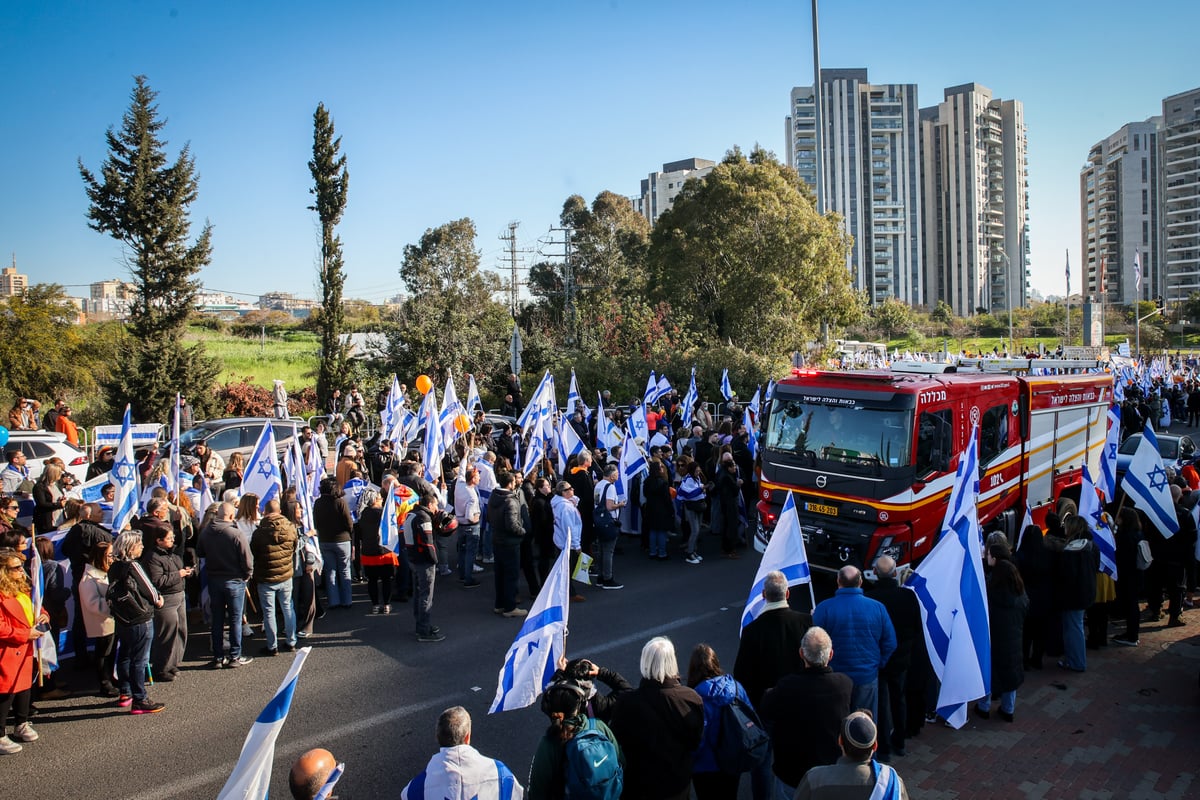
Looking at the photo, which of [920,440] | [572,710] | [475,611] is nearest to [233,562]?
[475,611]

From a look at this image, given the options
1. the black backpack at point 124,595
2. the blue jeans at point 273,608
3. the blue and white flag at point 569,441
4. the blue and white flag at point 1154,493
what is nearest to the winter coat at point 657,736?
the black backpack at point 124,595

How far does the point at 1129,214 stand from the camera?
122 m

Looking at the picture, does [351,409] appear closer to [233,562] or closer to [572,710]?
[233,562]

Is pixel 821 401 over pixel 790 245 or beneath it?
beneath

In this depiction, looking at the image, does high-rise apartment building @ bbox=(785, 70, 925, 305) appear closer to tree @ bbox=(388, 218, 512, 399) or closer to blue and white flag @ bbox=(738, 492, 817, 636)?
tree @ bbox=(388, 218, 512, 399)

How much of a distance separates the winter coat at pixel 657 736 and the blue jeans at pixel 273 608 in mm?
5600

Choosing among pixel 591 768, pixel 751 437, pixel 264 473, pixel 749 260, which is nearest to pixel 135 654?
pixel 264 473

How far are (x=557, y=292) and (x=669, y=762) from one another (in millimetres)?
56154

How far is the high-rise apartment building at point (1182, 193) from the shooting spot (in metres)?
111

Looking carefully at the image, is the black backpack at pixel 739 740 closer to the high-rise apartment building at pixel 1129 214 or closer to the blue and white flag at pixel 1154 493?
the blue and white flag at pixel 1154 493

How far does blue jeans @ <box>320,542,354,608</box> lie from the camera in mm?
10776

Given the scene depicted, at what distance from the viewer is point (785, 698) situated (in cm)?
527

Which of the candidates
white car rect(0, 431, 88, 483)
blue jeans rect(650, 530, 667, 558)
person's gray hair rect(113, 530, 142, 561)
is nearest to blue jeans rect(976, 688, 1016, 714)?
blue jeans rect(650, 530, 667, 558)

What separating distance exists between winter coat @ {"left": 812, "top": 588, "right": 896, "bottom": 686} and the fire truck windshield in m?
4.30
